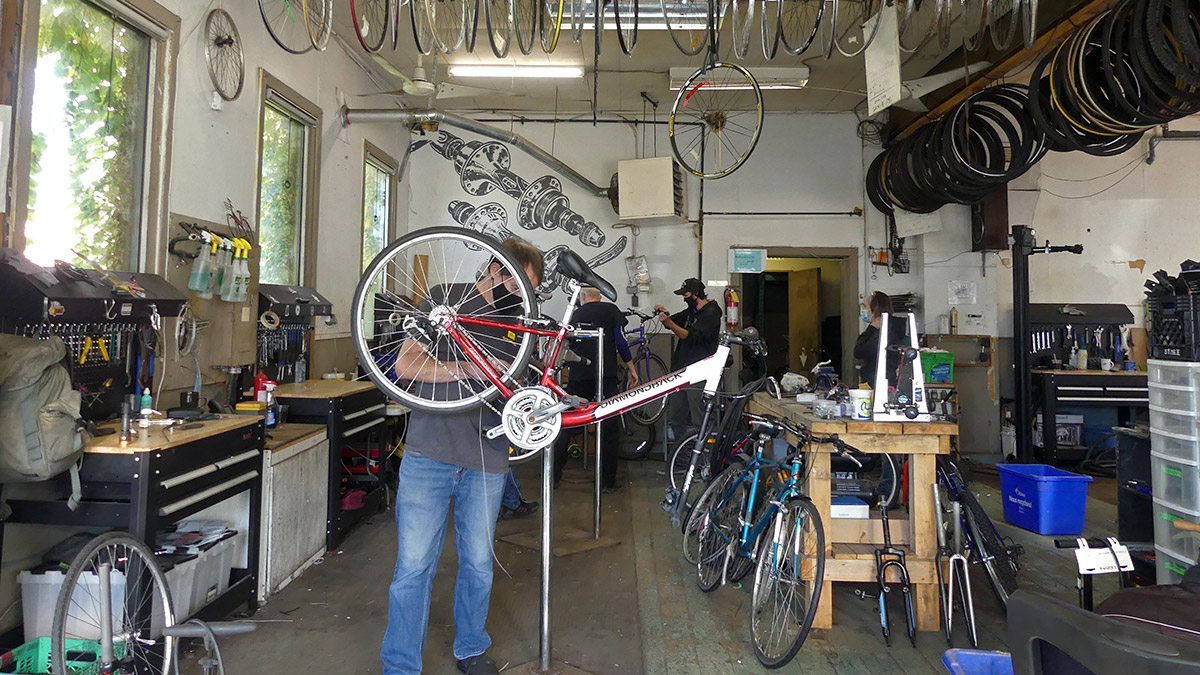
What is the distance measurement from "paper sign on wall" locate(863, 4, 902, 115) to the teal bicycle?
1913mm

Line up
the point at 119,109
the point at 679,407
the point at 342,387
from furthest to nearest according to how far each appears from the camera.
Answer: the point at 679,407
the point at 342,387
the point at 119,109

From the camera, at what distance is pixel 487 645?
2303 millimetres

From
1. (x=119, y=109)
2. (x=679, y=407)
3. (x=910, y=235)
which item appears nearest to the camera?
(x=119, y=109)

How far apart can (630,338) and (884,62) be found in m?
3.70

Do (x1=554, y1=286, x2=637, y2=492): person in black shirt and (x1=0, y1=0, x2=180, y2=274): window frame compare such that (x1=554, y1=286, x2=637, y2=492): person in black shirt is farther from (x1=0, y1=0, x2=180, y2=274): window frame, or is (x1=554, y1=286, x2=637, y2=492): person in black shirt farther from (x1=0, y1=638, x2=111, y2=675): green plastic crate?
(x1=0, y1=638, x2=111, y2=675): green plastic crate

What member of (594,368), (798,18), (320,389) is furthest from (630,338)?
(320,389)

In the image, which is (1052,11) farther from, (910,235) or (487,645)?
(487,645)

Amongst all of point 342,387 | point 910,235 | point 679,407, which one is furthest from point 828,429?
point 910,235

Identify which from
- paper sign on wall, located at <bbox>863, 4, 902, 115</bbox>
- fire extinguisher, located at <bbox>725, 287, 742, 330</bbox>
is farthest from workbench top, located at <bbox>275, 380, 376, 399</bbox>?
fire extinguisher, located at <bbox>725, 287, 742, 330</bbox>

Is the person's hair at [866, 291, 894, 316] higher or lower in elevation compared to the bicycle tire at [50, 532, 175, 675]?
higher

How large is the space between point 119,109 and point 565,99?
4.36 m

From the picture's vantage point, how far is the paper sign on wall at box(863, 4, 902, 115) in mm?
3342

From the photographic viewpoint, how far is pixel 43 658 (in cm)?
219

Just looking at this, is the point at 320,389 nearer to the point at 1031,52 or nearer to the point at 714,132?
the point at 714,132
